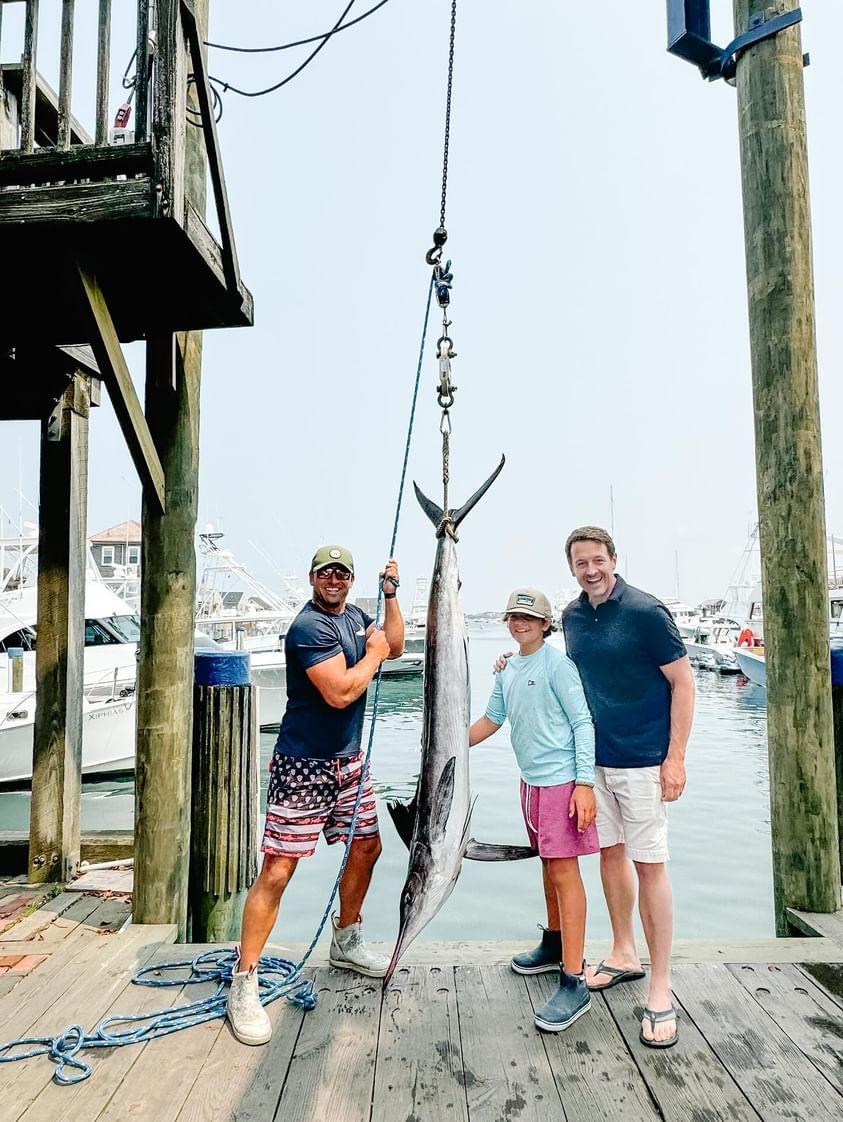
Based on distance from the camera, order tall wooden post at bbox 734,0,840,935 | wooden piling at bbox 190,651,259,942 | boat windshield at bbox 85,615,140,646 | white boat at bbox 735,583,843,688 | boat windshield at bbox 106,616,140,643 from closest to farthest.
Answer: tall wooden post at bbox 734,0,840,935 → wooden piling at bbox 190,651,259,942 → boat windshield at bbox 85,615,140,646 → boat windshield at bbox 106,616,140,643 → white boat at bbox 735,583,843,688

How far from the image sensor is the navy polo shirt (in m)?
2.65

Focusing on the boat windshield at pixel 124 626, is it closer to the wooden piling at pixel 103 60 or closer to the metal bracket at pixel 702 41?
the wooden piling at pixel 103 60

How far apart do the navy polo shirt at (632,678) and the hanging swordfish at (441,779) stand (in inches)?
19.1

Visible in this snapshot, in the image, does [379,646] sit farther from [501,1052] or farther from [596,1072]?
[596,1072]

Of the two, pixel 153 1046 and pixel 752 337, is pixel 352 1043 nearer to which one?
pixel 153 1046

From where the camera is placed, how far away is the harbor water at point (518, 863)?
6.23 meters

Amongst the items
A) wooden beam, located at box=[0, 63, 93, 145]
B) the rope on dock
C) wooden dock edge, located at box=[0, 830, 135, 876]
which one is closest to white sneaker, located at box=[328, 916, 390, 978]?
the rope on dock

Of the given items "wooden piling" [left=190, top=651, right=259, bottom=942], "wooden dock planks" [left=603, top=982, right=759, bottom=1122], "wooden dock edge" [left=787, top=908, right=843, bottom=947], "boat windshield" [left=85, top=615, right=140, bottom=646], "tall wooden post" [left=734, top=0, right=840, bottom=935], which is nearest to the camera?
"wooden dock planks" [left=603, top=982, right=759, bottom=1122]

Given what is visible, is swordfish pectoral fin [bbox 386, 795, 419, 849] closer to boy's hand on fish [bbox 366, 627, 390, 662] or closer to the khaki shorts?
boy's hand on fish [bbox 366, 627, 390, 662]

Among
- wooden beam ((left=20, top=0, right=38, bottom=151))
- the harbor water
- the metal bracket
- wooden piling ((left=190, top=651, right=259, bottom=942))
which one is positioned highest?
the metal bracket

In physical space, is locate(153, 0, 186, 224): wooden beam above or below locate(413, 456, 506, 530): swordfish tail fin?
above

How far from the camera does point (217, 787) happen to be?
12.2 feet

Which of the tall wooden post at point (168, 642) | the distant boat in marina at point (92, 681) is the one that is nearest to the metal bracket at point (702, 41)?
the tall wooden post at point (168, 642)

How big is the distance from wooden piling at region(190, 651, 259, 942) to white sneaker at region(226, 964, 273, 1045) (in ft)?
4.05
